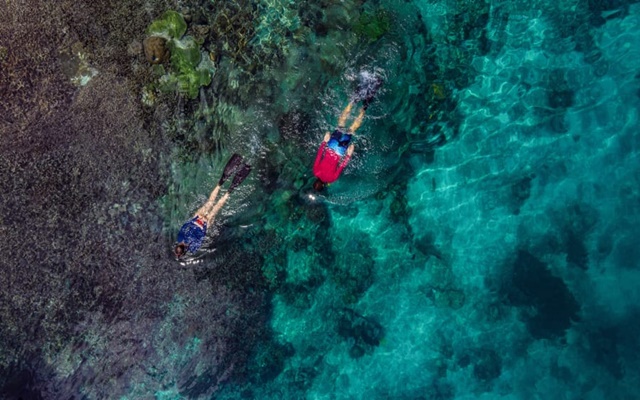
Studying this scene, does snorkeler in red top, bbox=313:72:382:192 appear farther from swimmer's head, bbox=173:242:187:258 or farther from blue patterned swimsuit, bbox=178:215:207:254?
swimmer's head, bbox=173:242:187:258

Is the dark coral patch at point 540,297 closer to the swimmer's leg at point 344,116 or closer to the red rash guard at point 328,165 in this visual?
the red rash guard at point 328,165

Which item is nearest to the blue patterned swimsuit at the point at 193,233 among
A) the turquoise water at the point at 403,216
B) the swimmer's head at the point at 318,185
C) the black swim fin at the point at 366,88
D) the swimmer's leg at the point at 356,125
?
the turquoise water at the point at 403,216

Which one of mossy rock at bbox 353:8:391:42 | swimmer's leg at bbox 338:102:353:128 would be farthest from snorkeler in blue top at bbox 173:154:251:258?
mossy rock at bbox 353:8:391:42

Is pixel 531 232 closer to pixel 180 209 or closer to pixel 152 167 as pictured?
pixel 180 209

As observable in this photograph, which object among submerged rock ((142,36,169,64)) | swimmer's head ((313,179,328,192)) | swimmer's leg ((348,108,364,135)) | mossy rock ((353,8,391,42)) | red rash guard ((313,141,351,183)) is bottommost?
swimmer's head ((313,179,328,192))

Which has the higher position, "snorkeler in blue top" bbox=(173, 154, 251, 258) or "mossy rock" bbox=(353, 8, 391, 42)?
"mossy rock" bbox=(353, 8, 391, 42)

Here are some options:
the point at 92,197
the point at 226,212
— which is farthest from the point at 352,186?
the point at 92,197

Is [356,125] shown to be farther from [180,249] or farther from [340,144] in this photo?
[180,249]
